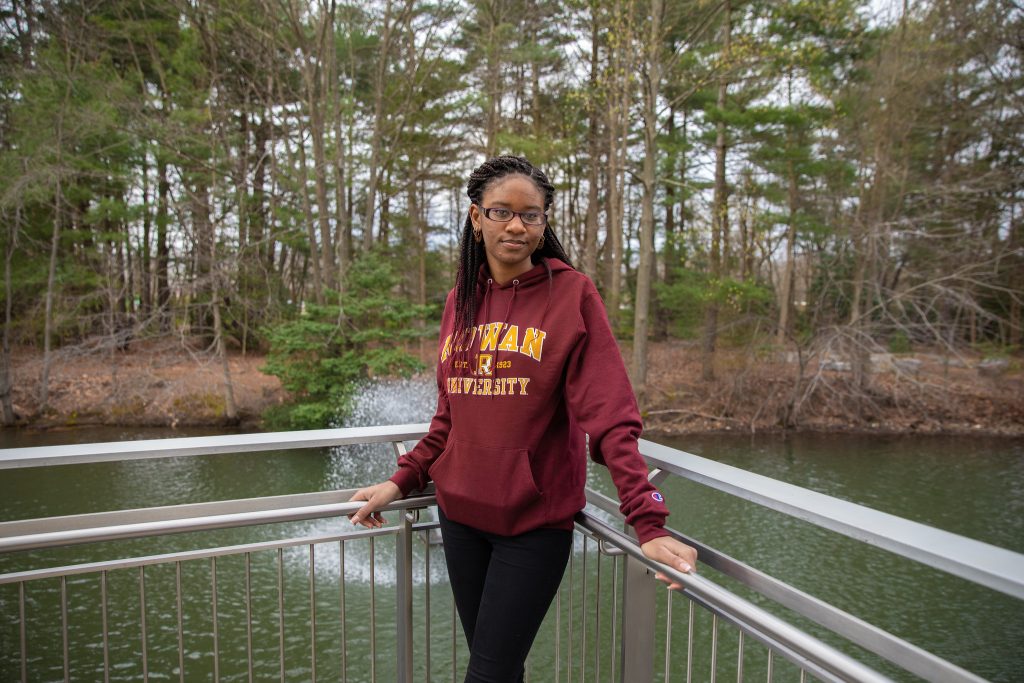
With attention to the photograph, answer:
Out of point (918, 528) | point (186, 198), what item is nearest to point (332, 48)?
point (186, 198)

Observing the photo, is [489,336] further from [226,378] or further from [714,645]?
[226,378]

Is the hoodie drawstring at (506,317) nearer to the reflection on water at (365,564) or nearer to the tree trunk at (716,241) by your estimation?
the reflection on water at (365,564)

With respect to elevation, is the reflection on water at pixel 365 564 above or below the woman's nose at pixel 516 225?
→ below

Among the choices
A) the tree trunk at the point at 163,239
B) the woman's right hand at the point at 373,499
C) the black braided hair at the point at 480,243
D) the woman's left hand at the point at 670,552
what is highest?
the tree trunk at the point at 163,239

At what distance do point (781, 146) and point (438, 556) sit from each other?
1139cm

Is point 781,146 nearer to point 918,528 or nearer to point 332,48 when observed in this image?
point 332,48

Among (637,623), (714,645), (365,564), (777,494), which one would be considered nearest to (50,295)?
(365,564)

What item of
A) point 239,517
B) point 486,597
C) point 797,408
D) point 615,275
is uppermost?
point 615,275

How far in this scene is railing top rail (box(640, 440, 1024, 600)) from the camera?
74 cm

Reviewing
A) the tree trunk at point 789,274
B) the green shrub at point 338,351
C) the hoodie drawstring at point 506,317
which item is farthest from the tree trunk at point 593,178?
the hoodie drawstring at point 506,317

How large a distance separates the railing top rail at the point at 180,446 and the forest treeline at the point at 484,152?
27.0ft

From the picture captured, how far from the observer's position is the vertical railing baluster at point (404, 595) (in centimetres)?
177

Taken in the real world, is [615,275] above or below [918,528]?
above

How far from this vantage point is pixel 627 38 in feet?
35.3
